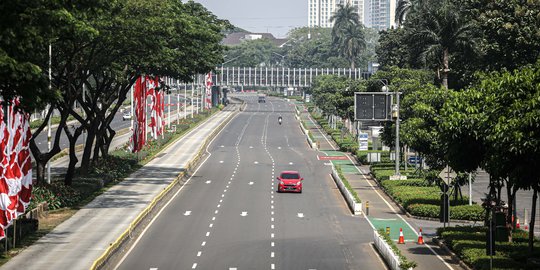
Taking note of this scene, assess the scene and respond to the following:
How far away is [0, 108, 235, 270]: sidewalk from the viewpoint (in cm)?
4834

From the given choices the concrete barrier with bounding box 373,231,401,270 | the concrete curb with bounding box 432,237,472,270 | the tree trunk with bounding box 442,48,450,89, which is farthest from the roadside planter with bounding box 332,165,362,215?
the tree trunk with bounding box 442,48,450,89

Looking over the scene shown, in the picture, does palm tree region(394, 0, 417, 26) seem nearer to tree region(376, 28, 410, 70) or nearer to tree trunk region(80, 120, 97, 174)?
tree region(376, 28, 410, 70)

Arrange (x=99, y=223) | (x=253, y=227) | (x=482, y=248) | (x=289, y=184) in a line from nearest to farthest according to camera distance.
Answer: (x=482, y=248), (x=253, y=227), (x=99, y=223), (x=289, y=184)

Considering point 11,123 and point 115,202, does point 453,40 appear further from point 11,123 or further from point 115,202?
point 11,123

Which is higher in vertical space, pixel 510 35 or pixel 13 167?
pixel 510 35

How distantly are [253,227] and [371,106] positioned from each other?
36.6m

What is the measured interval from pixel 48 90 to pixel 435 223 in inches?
1264

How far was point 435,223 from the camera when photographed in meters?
65.4

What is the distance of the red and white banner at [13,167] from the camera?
1919 inches

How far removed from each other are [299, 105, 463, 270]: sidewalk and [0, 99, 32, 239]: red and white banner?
17841 millimetres

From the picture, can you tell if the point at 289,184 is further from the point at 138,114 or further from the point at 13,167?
the point at 13,167

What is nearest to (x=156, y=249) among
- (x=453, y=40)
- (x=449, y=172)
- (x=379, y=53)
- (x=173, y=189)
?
(x=449, y=172)

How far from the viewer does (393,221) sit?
217 feet

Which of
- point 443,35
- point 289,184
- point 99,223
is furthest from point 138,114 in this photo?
point 99,223
